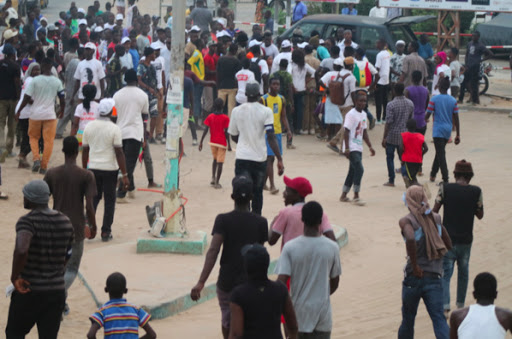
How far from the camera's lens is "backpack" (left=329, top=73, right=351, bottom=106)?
17953mm

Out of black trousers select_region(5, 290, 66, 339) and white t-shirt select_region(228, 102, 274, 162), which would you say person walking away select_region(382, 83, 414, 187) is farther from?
black trousers select_region(5, 290, 66, 339)

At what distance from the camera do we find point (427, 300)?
7.42 m

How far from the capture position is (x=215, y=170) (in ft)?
48.4

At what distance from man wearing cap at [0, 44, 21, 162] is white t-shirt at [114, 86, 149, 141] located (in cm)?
336

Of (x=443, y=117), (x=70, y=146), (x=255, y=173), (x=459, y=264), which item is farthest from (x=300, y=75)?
(x=70, y=146)

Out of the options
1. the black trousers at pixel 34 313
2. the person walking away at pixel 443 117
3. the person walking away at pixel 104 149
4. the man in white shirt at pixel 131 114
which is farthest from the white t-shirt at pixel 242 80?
the black trousers at pixel 34 313

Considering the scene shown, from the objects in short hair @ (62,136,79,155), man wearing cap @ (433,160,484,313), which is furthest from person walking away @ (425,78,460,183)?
short hair @ (62,136,79,155)

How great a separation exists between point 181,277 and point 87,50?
8.22m

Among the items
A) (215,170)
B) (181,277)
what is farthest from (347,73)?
(181,277)

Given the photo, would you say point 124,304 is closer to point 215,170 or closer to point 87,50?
point 215,170

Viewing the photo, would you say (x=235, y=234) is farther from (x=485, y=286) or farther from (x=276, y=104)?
(x=276, y=104)

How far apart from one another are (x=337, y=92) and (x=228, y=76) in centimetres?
224

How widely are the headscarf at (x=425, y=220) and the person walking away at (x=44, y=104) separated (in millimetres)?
8238

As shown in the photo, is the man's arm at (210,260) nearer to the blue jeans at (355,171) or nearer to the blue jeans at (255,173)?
the blue jeans at (255,173)
